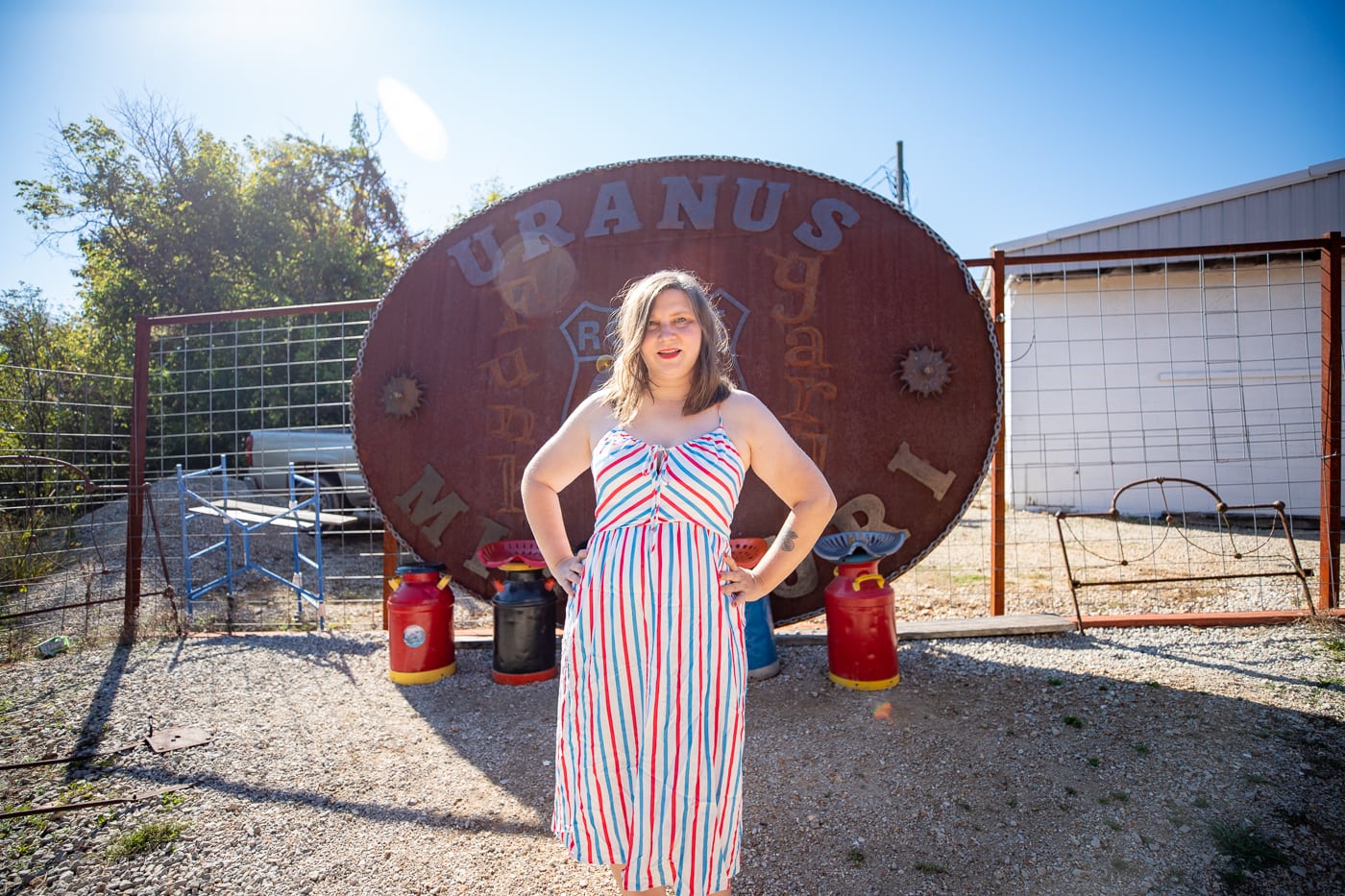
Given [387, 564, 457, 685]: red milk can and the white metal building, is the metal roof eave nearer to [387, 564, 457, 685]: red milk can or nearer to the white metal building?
the white metal building

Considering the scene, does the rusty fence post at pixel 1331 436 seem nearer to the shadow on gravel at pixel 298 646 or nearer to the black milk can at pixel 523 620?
the black milk can at pixel 523 620

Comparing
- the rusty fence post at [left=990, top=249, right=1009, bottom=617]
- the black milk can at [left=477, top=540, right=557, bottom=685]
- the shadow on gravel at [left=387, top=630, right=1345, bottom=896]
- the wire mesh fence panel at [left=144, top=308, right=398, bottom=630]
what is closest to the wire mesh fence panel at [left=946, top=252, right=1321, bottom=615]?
the rusty fence post at [left=990, top=249, right=1009, bottom=617]

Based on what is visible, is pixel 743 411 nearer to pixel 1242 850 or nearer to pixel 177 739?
pixel 1242 850

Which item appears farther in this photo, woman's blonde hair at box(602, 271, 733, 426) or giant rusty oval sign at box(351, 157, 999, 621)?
giant rusty oval sign at box(351, 157, 999, 621)

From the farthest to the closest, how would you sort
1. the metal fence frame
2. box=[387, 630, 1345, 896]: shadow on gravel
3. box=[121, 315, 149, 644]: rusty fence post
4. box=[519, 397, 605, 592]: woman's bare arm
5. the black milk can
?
1. box=[121, 315, 149, 644]: rusty fence post
2. the metal fence frame
3. the black milk can
4. box=[387, 630, 1345, 896]: shadow on gravel
5. box=[519, 397, 605, 592]: woman's bare arm

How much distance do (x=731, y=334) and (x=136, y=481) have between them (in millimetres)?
4066

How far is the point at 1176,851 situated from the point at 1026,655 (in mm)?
1681

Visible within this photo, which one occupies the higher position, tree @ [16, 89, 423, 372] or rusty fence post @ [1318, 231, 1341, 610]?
tree @ [16, 89, 423, 372]

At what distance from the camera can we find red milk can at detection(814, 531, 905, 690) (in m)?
3.48

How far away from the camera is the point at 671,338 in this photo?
1909 mm

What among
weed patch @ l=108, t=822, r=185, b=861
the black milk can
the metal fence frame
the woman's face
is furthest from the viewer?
the metal fence frame

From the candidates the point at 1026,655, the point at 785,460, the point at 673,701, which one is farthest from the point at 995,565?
the point at 673,701

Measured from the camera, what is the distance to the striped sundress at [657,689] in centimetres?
175

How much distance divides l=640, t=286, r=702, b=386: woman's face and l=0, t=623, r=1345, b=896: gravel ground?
4.84 ft
